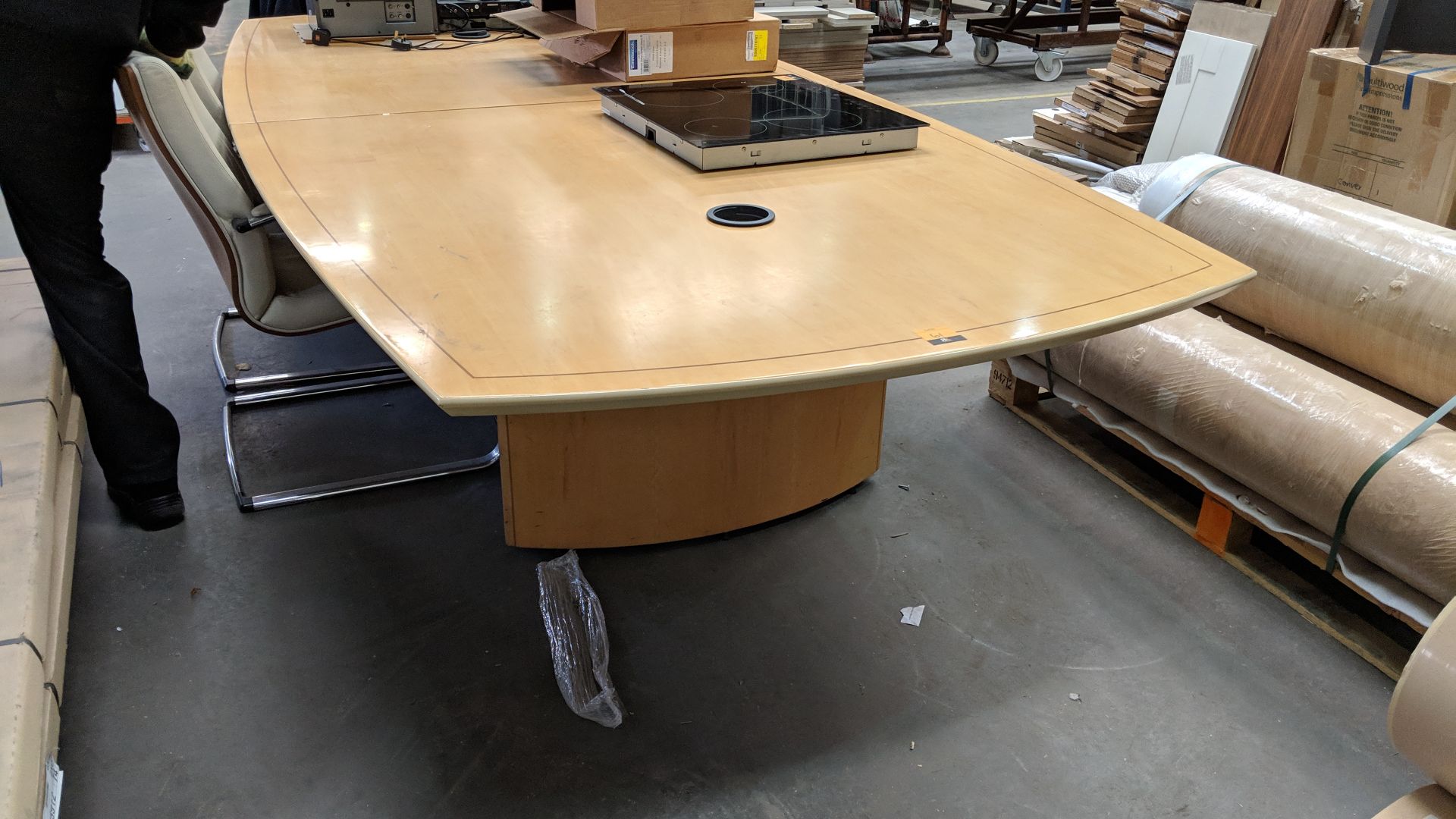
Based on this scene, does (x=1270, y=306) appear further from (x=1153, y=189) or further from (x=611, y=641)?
(x=611, y=641)

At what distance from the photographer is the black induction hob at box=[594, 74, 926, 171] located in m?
1.89

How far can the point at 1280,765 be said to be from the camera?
67.9 inches

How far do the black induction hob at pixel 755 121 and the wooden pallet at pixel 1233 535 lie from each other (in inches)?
38.2

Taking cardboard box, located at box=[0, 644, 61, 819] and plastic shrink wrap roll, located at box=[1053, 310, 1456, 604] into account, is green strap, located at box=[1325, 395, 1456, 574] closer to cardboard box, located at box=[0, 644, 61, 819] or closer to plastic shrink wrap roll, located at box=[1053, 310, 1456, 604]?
plastic shrink wrap roll, located at box=[1053, 310, 1456, 604]

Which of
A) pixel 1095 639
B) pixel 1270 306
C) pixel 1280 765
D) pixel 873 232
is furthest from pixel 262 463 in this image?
pixel 1270 306

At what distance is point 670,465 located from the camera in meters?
2.07

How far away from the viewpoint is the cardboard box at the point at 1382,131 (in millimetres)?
2711

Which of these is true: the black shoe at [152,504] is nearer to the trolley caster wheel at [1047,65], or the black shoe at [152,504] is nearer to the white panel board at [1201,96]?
the white panel board at [1201,96]

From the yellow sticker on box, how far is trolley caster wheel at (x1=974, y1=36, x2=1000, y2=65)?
5.20 meters

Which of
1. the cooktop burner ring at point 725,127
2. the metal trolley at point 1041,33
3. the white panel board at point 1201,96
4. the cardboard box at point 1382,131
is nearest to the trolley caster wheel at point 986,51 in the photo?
the metal trolley at point 1041,33

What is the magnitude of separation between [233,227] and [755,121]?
1.07 meters

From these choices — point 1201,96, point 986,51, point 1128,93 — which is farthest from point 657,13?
point 986,51

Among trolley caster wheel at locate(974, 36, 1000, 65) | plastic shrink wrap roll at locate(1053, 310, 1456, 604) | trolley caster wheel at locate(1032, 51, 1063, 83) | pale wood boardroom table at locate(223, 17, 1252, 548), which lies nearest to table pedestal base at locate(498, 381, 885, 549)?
pale wood boardroom table at locate(223, 17, 1252, 548)

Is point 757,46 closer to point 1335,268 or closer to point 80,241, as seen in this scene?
point 1335,268
